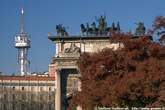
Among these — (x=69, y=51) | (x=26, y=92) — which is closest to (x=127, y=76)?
(x=69, y=51)

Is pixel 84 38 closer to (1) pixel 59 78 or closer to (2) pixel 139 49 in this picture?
(1) pixel 59 78

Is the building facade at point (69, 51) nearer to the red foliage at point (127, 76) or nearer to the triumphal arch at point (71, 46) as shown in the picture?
the triumphal arch at point (71, 46)

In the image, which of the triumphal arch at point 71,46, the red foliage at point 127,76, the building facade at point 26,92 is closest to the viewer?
the red foliage at point 127,76

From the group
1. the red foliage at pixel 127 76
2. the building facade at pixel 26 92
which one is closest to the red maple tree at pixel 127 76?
the red foliage at pixel 127 76

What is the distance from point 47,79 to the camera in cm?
17338

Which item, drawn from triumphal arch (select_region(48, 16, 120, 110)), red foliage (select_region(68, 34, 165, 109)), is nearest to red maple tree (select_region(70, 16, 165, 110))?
red foliage (select_region(68, 34, 165, 109))

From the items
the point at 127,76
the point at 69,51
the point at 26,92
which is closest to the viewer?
the point at 127,76

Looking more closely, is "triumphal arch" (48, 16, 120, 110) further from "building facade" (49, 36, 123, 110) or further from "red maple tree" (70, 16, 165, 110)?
"red maple tree" (70, 16, 165, 110)

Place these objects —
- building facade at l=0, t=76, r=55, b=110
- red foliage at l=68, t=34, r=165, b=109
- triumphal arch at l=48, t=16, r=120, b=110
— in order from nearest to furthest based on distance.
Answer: red foliage at l=68, t=34, r=165, b=109, triumphal arch at l=48, t=16, r=120, b=110, building facade at l=0, t=76, r=55, b=110

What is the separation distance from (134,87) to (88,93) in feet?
26.9

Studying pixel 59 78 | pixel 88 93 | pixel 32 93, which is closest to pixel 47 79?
pixel 32 93

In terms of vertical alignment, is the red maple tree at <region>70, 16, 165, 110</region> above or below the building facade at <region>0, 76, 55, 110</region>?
above

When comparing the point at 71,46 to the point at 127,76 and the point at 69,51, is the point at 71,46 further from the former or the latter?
the point at 127,76

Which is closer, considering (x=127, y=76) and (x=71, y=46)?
(x=127, y=76)
